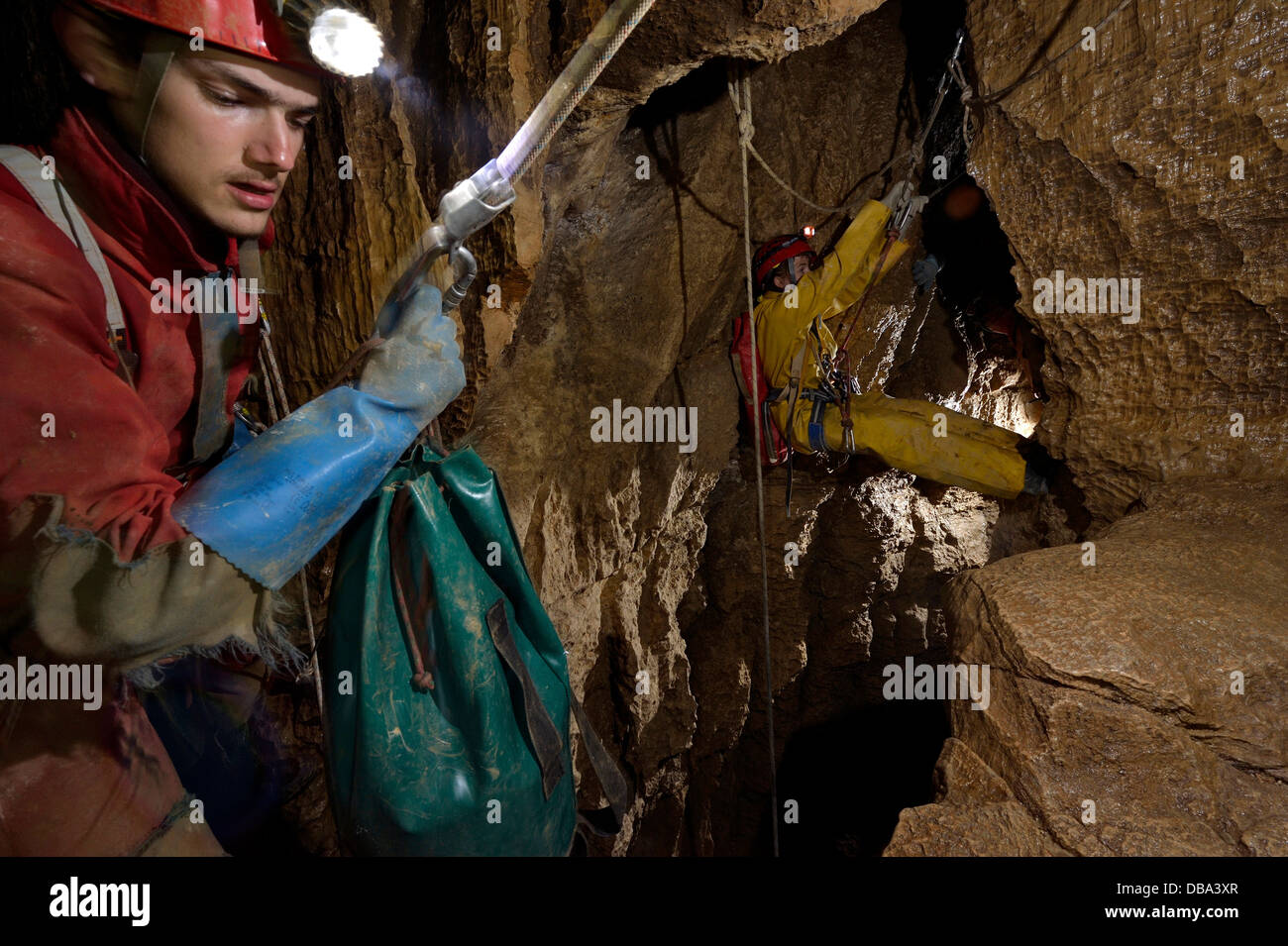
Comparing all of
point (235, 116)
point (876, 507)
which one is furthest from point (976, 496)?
point (235, 116)

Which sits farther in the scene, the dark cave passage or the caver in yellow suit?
the dark cave passage

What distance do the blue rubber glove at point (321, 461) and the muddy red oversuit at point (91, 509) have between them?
0.04 m

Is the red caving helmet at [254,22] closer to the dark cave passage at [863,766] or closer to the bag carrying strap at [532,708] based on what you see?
the bag carrying strap at [532,708]

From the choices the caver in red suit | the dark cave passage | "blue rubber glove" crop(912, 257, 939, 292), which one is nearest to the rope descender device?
the caver in red suit

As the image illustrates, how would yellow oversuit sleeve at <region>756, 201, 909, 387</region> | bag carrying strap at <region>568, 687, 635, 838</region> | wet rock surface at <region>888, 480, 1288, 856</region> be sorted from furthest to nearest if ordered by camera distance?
yellow oversuit sleeve at <region>756, 201, 909, 387</region>, bag carrying strap at <region>568, 687, 635, 838</region>, wet rock surface at <region>888, 480, 1288, 856</region>

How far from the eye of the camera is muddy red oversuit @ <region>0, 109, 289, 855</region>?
911 millimetres

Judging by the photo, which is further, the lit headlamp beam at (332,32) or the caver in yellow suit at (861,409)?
the caver in yellow suit at (861,409)

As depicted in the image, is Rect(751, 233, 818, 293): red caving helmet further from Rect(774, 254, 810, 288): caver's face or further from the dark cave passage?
the dark cave passage

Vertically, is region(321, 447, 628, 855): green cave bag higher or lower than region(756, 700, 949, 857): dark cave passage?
higher

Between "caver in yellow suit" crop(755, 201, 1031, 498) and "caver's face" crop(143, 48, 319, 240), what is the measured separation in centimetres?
293

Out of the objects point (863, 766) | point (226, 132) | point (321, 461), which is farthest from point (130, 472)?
point (863, 766)

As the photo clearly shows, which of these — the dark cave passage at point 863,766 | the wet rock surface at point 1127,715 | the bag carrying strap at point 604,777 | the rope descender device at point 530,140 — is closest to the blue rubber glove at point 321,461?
the rope descender device at point 530,140

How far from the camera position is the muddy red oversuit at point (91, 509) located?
0.91m

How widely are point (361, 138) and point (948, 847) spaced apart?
227 centimetres
